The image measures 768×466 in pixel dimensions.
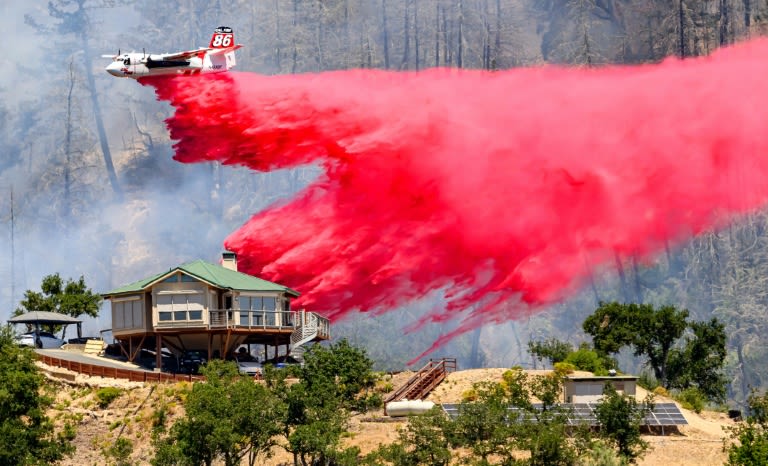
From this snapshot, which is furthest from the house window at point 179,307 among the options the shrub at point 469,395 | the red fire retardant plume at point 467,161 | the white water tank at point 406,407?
the shrub at point 469,395

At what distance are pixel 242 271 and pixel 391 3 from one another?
78.8 metres

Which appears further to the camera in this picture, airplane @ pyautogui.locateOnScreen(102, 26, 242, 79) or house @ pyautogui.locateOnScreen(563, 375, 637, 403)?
airplane @ pyautogui.locateOnScreen(102, 26, 242, 79)

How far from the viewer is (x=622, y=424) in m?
81.1

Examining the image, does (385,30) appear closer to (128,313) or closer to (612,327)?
(612,327)

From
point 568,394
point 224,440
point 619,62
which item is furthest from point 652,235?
point 619,62

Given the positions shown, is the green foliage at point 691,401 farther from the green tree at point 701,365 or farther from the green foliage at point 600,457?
the green tree at point 701,365

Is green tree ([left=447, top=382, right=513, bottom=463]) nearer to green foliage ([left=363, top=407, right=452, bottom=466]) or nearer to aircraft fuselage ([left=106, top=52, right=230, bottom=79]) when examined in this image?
green foliage ([left=363, top=407, right=452, bottom=466])

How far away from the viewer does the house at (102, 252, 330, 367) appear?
312 feet

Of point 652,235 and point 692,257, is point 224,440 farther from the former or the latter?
point 692,257

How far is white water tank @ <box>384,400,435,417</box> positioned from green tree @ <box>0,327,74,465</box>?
15.0 meters

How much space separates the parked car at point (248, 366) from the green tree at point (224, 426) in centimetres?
1002

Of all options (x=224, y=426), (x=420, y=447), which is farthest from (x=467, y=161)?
(x=224, y=426)

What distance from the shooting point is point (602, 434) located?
8175 cm

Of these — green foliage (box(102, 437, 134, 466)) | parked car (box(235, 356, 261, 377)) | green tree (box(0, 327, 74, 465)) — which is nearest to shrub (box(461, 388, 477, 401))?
parked car (box(235, 356, 261, 377))
